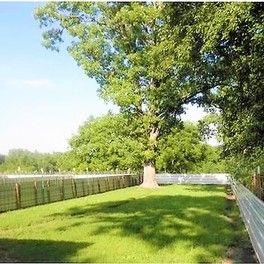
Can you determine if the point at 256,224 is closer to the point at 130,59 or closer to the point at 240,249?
the point at 240,249

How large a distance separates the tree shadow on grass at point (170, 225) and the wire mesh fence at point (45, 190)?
469 centimetres

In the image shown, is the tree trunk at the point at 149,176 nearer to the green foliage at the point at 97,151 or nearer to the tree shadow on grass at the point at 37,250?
the green foliage at the point at 97,151

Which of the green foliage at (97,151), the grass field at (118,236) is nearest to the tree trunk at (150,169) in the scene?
the grass field at (118,236)

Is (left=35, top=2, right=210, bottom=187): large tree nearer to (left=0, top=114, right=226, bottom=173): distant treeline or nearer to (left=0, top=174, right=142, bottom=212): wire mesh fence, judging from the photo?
(left=0, top=174, right=142, bottom=212): wire mesh fence

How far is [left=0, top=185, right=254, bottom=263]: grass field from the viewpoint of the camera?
12.7 metres

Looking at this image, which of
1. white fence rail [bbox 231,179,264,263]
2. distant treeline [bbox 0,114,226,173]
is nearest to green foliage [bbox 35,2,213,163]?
white fence rail [bbox 231,179,264,263]

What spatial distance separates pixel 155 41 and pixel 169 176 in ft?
89.4

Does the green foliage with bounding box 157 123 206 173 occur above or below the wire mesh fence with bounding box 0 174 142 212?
above

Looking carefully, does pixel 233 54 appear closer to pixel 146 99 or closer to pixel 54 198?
pixel 54 198

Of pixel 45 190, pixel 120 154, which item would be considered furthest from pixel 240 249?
pixel 120 154

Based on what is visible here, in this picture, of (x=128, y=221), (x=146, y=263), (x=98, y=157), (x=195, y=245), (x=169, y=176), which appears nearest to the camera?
(x=146, y=263)

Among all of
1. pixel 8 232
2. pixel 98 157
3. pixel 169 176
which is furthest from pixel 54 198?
pixel 98 157

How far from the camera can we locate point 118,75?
46688 millimetres

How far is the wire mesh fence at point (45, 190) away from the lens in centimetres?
2961
